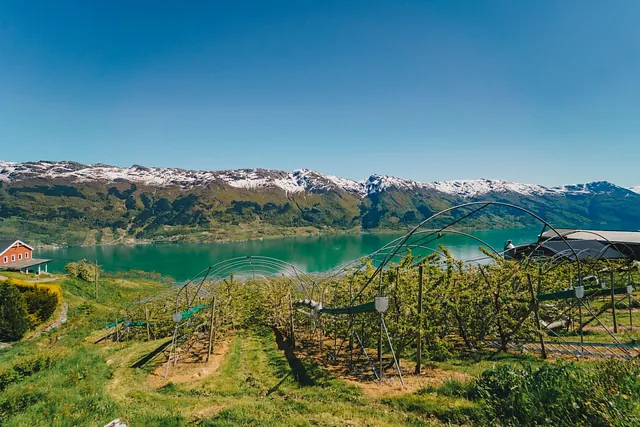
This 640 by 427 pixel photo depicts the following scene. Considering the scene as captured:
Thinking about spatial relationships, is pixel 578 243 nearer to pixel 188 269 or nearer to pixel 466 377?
pixel 466 377

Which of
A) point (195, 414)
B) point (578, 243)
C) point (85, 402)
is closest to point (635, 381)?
point (195, 414)

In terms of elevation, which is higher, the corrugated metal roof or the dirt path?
the corrugated metal roof

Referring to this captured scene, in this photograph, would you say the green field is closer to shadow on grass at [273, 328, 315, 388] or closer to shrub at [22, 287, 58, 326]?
shadow on grass at [273, 328, 315, 388]

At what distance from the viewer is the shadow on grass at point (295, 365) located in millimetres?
12010

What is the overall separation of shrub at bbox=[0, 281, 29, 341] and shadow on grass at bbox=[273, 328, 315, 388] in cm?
1840

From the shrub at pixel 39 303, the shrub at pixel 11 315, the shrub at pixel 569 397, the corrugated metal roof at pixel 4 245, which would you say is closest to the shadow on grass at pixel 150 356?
the shrub at pixel 11 315

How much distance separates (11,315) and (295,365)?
21123mm

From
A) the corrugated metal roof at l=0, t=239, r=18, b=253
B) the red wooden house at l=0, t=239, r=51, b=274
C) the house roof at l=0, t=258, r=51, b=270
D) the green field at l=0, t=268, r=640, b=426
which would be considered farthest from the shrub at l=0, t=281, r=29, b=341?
the corrugated metal roof at l=0, t=239, r=18, b=253

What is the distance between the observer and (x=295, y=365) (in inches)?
553

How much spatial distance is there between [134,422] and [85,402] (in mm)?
2018

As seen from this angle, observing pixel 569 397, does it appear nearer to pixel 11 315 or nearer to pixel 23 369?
pixel 23 369

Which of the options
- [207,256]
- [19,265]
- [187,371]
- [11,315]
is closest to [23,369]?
[187,371]

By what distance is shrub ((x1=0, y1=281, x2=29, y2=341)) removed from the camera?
2017 centimetres

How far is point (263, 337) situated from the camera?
19.9 metres
